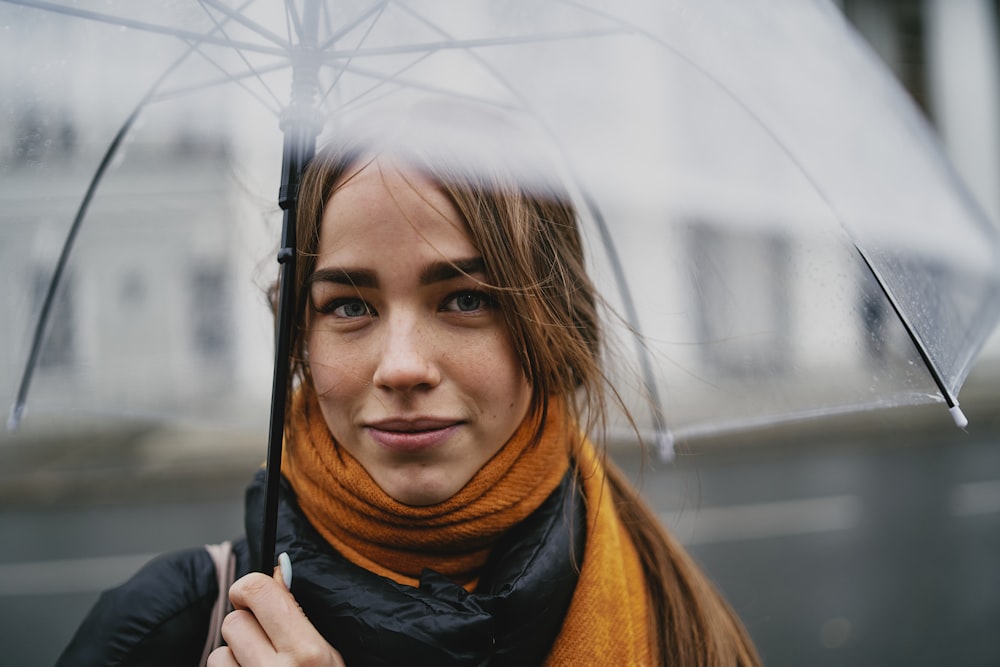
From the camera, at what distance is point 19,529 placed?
8.02 m

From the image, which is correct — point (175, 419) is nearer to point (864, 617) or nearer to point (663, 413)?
point (663, 413)

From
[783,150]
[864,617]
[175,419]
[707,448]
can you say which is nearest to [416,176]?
[783,150]

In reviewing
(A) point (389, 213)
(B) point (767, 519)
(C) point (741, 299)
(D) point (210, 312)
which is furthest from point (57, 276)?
(B) point (767, 519)

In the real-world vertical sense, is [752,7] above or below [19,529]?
above

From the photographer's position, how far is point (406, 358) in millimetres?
1190

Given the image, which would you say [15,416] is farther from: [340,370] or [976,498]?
[976,498]

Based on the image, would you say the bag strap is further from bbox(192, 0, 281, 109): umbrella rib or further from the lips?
bbox(192, 0, 281, 109): umbrella rib

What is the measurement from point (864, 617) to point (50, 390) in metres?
5.29

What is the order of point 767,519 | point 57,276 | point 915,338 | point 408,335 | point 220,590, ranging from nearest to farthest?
point 408,335
point 915,338
point 220,590
point 57,276
point 767,519

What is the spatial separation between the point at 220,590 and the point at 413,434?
55 cm

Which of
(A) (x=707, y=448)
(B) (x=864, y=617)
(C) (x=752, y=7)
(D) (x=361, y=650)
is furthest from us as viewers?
(A) (x=707, y=448)

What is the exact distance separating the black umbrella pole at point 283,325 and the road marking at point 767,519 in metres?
5.72

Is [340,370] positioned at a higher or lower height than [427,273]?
lower

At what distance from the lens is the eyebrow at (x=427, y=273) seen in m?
1.24
